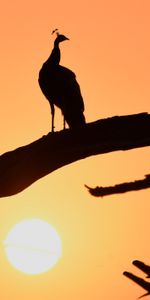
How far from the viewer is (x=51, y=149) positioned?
2691mm

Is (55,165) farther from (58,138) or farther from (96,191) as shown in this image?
(96,191)

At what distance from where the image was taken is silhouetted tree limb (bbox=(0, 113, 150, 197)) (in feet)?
7.99

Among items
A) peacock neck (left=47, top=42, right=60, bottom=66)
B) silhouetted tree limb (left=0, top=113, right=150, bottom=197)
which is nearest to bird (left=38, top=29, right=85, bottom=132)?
peacock neck (left=47, top=42, right=60, bottom=66)

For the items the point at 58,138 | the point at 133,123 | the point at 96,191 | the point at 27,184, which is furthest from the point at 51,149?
the point at 96,191

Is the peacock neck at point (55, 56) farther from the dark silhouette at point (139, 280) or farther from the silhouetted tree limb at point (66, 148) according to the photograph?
the dark silhouette at point (139, 280)

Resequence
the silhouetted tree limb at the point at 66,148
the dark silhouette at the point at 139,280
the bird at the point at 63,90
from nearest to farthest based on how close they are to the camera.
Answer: the dark silhouette at the point at 139,280 < the silhouetted tree limb at the point at 66,148 < the bird at the point at 63,90

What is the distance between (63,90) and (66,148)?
688cm

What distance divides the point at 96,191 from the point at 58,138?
1.86 meters

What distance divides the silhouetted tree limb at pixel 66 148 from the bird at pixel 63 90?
6.38 meters

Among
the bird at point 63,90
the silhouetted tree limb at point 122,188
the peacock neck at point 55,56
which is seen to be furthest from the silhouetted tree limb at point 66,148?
the peacock neck at point 55,56

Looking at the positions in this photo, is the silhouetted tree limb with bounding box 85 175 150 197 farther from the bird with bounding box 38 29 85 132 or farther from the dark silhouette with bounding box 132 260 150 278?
the bird with bounding box 38 29 85 132

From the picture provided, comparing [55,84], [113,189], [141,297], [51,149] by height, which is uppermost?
[55,84]

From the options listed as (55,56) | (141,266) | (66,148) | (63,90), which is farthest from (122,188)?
(55,56)

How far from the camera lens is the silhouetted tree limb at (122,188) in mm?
848
